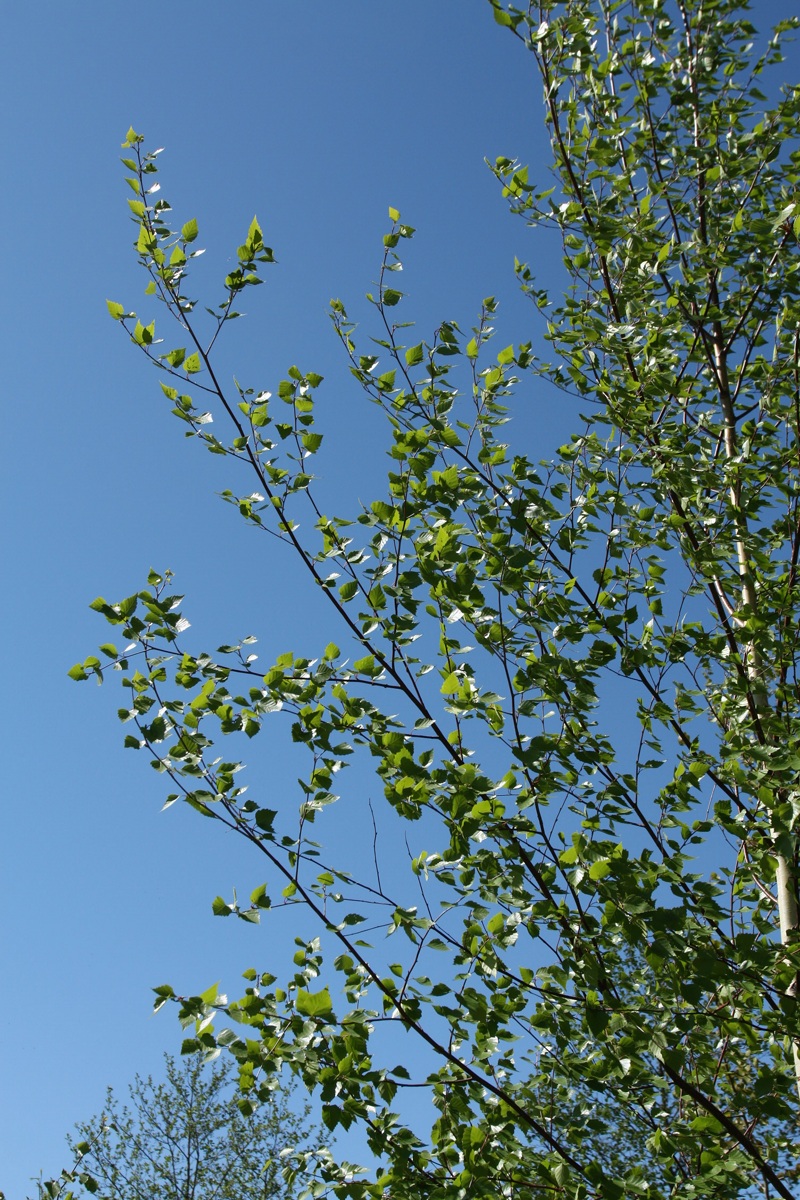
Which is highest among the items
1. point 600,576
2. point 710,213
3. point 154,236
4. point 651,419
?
point 710,213

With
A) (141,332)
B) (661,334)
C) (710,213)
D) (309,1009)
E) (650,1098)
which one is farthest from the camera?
(710,213)

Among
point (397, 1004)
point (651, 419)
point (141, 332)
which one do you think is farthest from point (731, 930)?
point (141, 332)

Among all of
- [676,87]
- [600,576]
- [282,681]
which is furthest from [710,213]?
[282,681]

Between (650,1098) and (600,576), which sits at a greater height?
(600,576)

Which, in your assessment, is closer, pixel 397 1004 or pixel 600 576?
pixel 397 1004

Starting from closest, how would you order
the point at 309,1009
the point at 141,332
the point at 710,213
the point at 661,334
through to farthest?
the point at 309,1009 < the point at 141,332 < the point at 661,334 < the point at 710,213

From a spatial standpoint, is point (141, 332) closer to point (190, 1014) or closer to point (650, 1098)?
point (190, 1014)

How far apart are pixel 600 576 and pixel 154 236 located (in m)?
2.76

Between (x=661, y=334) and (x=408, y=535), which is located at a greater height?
(x=661, y=334)

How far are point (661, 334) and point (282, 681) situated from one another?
2882 mm

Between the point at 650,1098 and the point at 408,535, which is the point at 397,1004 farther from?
the point at 408,535

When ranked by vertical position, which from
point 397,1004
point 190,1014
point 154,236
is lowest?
point 190,1014

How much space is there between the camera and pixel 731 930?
14.0 feet

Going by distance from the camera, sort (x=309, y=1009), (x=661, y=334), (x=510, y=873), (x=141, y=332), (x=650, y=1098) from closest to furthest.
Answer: (x=309, y=1009)
(x=510, y=873)
(x=650, y=1098)
(x=141, y=332)
(x=661, y=334)
